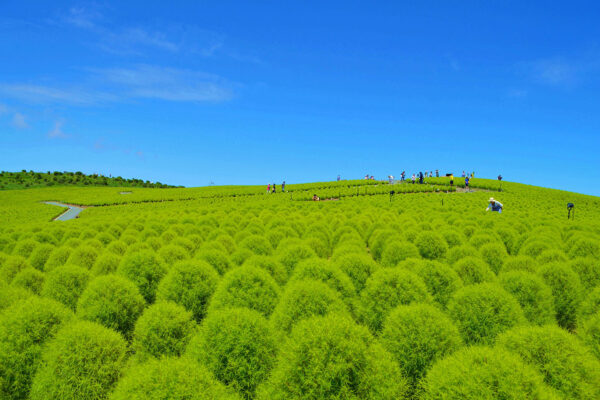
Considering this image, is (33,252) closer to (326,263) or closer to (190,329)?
(190,329)

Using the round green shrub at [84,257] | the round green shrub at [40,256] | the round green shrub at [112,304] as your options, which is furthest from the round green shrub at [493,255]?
the round green shrub at [40,256]

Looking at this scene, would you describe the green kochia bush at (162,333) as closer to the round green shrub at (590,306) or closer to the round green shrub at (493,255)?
the round green shrub at (590,306)

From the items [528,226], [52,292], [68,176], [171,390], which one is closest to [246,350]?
[171,390]

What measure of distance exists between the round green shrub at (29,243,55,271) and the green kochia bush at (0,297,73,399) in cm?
855

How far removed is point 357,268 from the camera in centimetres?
977

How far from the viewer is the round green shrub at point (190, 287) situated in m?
8.78

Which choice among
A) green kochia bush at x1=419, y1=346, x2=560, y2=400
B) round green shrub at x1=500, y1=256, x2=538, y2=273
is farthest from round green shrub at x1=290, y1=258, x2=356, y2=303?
round green shrub at x1=500, y1=256, x2=538, y2=273

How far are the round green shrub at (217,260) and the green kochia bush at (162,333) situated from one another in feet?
12.5

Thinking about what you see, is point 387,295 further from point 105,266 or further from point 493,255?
point 105,266

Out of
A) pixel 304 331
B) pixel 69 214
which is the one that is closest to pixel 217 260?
pixel 304 331

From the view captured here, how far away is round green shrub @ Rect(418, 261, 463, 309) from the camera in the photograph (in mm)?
9062

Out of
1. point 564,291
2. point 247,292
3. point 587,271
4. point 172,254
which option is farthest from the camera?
point 172,254

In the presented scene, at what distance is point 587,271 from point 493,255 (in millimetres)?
2814

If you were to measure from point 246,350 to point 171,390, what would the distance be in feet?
5.24
